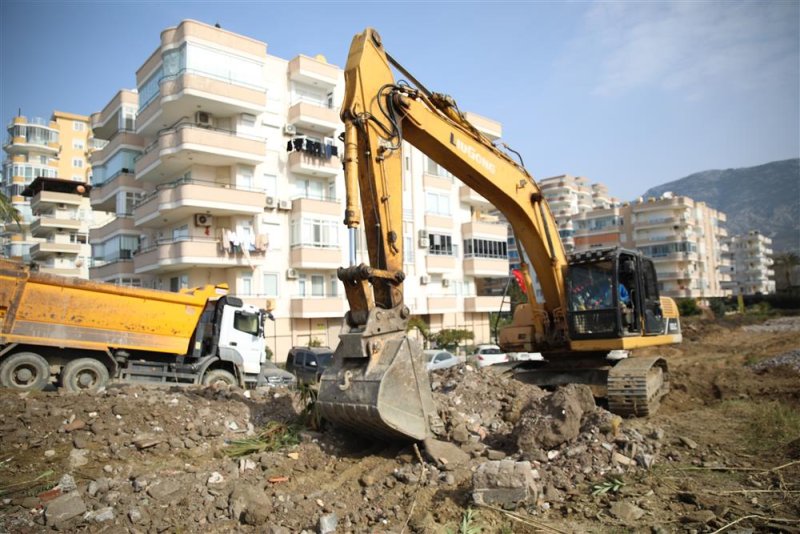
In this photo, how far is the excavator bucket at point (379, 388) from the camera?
6.72 meters

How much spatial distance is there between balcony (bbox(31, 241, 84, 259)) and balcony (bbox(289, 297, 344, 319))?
3225 centimetres

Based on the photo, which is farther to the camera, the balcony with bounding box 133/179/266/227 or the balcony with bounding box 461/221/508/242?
the balcony with bounding box 461/221/508/242

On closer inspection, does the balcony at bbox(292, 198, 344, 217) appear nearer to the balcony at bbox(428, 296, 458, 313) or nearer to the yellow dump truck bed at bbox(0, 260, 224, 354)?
the balcony at bbox(428, 296, 458, 313)

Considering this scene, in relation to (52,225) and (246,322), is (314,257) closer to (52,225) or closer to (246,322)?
(246,322)

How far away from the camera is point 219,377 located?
14.8m

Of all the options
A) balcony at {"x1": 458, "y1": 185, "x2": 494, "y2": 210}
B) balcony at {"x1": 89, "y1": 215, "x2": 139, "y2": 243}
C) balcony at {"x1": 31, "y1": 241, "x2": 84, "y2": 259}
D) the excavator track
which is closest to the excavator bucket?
the excavator track

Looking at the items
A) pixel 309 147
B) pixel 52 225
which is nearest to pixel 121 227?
pixel 309 147

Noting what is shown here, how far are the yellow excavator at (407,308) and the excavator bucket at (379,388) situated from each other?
15mm

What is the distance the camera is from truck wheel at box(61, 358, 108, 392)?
12.5 m

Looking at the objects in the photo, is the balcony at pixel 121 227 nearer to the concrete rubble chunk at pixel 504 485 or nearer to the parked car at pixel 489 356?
the parked car at pixel 489 356

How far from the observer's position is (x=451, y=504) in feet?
19.5

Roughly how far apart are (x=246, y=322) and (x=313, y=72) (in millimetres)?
19724

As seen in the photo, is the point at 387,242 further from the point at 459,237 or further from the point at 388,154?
the point at 459,237

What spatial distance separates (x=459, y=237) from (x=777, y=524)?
112 feet
